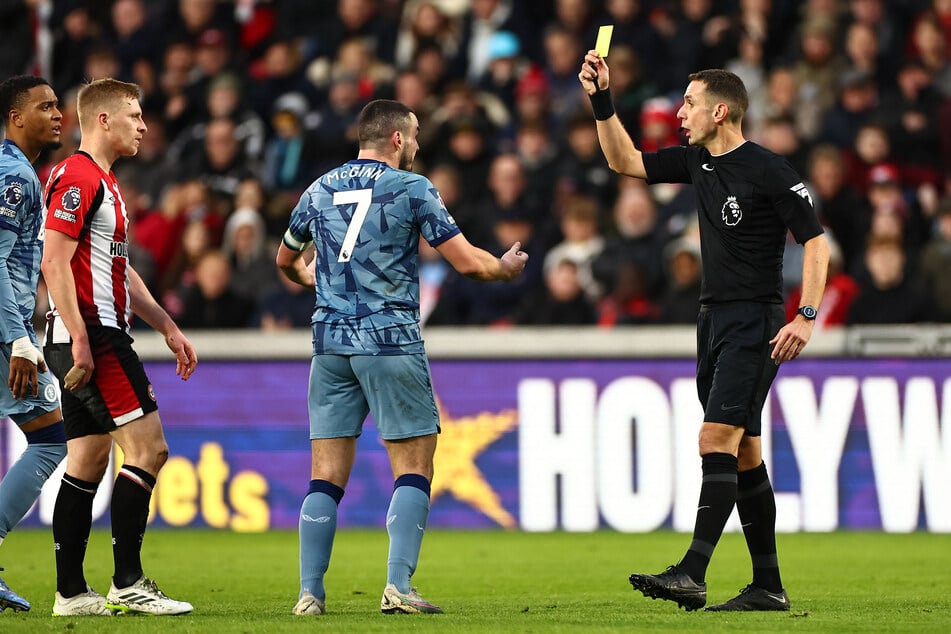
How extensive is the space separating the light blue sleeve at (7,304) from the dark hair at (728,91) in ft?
10.7

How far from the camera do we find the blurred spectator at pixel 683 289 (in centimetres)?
1312

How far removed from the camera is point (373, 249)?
698 centimetres

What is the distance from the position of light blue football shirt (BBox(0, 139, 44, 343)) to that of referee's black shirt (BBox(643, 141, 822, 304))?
10.2 feet

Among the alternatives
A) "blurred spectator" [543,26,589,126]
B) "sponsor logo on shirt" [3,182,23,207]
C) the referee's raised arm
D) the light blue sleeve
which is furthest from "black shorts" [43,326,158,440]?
"blurred spectator" [543,26,589,126]

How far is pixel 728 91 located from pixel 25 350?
337 centimetres

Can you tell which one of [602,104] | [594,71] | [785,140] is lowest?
[602,104]

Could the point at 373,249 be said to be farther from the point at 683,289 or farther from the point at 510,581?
the point at 683,289

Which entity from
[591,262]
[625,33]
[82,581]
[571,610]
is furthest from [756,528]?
[625,33]

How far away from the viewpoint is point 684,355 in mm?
12469

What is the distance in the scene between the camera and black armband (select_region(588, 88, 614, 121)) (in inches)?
294

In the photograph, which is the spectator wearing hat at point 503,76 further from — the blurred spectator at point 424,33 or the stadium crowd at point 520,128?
the blurred spectator at point 424,33

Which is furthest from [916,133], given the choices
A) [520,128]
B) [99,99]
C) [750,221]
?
[99,99]

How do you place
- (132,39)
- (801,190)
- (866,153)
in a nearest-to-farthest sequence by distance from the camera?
(801,190) < (866,153) < (132,39)

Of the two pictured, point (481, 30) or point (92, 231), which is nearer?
point (92, 231)
